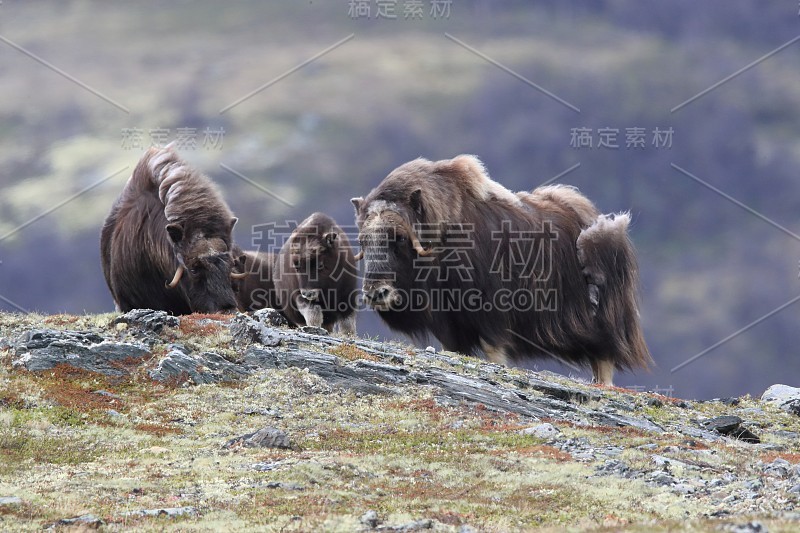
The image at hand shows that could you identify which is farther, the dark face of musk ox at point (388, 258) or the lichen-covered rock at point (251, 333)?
the dark face of musk ox at point (388, 258)

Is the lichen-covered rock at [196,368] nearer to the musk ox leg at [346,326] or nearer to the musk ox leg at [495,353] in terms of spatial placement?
the musk ox leg at [495,353]

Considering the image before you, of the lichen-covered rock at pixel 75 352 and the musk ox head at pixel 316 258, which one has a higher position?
the musk ox head at pixel 316 258

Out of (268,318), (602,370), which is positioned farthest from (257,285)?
(602,370)

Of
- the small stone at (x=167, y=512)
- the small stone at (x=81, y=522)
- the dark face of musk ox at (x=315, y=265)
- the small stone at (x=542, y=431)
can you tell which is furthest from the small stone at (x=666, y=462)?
the dark face of musk ox at (x=315, y=265)

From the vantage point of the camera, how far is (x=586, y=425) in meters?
13.6

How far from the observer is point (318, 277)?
19.9m

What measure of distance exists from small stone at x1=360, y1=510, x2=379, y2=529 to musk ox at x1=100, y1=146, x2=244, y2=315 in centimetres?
891

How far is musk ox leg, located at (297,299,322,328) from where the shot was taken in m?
19.9

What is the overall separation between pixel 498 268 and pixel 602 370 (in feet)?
9.66

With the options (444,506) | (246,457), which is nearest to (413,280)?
(246,457)

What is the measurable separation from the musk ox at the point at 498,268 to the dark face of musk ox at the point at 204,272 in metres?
2.21

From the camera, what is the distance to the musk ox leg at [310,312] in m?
19.9

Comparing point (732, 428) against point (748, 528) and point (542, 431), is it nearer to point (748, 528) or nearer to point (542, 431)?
point (542, 431)

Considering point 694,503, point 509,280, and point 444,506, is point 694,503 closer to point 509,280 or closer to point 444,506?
point 444,506
